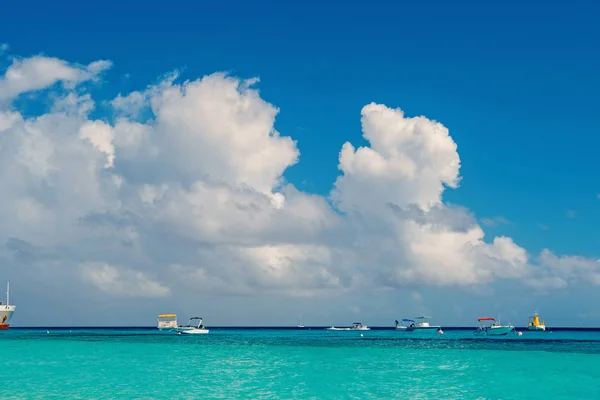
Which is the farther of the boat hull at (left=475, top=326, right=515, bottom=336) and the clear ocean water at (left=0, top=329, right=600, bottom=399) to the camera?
the boat hull at (left=475, top=326, right=515, bottom=336)

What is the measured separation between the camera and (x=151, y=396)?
48281 mm

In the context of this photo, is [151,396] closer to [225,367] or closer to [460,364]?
[225,367]

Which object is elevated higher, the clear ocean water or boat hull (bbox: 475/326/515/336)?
the clear ocean water

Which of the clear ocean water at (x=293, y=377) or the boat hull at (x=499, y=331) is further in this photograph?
the boat hull at (x=499, y=331)

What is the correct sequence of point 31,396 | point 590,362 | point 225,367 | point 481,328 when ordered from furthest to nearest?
point 481,328
point 590,362
point 225,367
point 31,396

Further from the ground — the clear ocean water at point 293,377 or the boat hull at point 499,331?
the clear ocean water at point 293,377

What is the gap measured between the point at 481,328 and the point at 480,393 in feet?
504

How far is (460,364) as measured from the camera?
256 feet

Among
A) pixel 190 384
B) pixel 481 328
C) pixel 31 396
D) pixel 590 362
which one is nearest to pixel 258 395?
pixel 190 384

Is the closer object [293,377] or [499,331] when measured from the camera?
[293,377]

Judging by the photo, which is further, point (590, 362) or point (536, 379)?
point (590, 362)

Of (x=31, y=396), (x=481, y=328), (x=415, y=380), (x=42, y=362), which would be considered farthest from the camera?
(x=481, y=328)

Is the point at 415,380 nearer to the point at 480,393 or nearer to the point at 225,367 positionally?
the point at 480,393

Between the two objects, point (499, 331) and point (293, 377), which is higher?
point (293, 377)
